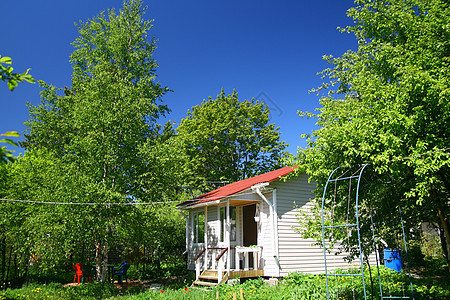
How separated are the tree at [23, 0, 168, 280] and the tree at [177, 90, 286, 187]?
361 inches

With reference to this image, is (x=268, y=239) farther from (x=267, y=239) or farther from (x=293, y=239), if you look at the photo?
(x=293, y=239)

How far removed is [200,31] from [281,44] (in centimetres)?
404

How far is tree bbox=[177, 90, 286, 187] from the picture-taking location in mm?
27219

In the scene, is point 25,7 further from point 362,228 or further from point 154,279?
point 154,279

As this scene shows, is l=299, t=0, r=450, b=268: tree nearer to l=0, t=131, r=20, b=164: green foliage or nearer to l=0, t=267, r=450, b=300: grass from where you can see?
l=0, t=267, r=450, b=300: grass

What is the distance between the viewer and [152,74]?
18.0 metres

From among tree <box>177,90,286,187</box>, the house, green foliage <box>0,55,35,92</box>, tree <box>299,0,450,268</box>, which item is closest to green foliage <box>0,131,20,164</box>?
green foliage <box>0,55,35,92</box>

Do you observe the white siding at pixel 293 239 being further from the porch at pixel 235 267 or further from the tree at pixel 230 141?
the tree at pixel 230 141

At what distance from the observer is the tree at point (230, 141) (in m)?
27.2

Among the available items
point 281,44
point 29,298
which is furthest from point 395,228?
point 29,298

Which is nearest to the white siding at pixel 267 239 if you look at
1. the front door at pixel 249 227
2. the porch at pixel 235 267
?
the porch at pixel 235 267

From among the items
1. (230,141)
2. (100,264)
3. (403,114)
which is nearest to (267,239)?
(100,264)

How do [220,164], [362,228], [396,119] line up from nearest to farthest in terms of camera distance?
1. [396,119]
2. [362,228]
3. [220,164]

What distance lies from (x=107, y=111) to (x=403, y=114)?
1063cm
